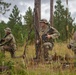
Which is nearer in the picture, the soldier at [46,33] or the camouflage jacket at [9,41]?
the soldier at [46,33]

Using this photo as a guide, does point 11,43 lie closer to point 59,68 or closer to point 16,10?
point 59,68

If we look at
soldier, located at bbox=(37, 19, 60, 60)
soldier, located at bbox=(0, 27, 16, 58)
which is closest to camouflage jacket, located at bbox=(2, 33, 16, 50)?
soldier, located at bbox=(0, 27, 16, 58)

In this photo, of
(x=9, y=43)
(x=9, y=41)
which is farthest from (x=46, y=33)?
(x=9, y=43)

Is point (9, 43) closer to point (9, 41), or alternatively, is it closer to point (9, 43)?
point (9, 43)

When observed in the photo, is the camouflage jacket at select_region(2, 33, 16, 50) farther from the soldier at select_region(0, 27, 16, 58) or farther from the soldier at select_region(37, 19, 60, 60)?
the soldier at select_region(37, 19, 60, 60)

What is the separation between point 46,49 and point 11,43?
11.0 feet

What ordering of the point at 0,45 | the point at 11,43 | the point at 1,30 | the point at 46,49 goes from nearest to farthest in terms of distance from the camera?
the point at 46,49
the point at 0,45
the point at 11,43
the point at 1,30

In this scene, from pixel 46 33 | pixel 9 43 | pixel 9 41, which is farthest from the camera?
pixel 9 43

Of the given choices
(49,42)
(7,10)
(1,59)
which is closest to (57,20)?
(7,10)

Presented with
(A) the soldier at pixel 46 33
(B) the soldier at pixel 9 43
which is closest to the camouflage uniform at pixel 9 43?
(B) the soldier at pixel 9 43

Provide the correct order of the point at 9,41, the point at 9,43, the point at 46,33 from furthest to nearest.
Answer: the point at 9,43
the point at 9,41
the point at 46,33

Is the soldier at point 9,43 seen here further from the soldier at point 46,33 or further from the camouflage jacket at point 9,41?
the soldier at point 46,33

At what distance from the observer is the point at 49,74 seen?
6.34m

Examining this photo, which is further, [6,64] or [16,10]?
[16,10]
